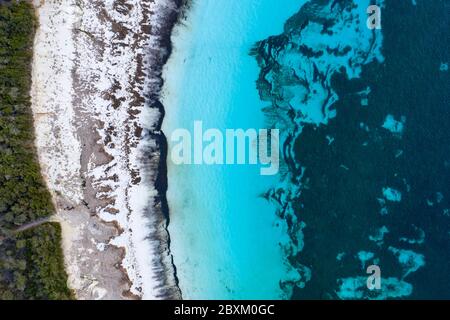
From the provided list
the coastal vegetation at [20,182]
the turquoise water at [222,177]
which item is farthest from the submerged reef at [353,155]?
the coastal vegetation at [20,182]

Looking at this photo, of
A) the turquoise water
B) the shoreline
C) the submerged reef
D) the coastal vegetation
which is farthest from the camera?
the submerged reef

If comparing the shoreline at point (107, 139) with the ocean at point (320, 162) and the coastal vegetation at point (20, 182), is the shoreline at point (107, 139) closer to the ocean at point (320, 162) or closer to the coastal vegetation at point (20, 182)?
the coastal vegetation at point (20, 182)

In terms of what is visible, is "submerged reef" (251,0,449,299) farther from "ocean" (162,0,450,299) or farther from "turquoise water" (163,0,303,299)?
"turquoise water" (163,0,303,299)

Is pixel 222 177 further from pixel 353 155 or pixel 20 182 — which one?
pixel 20 182

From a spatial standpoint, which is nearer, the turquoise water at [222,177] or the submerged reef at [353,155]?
the turquoise water at [222,177]

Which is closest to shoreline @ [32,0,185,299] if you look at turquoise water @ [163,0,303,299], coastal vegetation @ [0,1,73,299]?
coastal vegetation @ [0,1,73,299]

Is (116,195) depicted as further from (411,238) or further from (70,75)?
(411,238)
